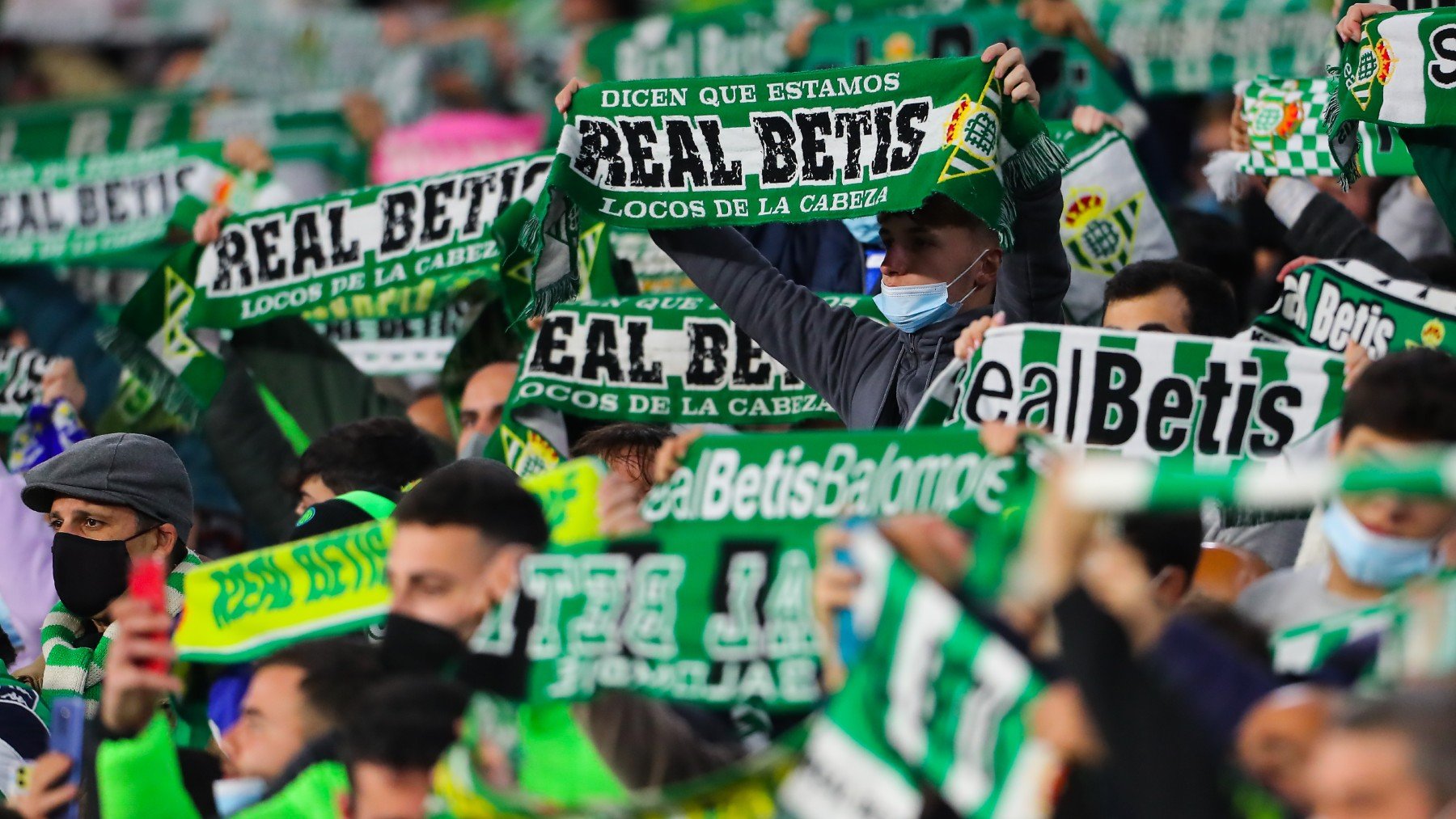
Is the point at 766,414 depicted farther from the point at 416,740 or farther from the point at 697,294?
the point at 416,740

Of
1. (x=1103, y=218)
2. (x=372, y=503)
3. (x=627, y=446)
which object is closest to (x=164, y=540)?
(x=372, y=503)

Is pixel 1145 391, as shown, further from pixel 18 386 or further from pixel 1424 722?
pixel 18 386

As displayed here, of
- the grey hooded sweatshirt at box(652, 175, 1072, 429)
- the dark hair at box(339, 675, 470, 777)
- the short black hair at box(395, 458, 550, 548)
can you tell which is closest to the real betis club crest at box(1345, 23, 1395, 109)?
the grey hooded sweatshirt at box(652, 175, 1072, 429)

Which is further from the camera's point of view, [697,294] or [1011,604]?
[697,294]

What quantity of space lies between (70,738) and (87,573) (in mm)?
1149

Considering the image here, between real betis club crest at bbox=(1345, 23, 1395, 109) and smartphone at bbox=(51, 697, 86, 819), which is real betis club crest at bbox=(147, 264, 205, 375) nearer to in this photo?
smartphone at bbox=(51, 697, 86, 819)

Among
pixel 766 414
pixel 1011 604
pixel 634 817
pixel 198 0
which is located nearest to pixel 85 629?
pixel 766 414

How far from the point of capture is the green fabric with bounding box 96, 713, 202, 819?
397cm

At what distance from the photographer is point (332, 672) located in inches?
164

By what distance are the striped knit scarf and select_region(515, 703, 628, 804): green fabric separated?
1768 mm

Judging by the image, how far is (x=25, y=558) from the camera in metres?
5.89

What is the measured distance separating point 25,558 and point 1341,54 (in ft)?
12.6

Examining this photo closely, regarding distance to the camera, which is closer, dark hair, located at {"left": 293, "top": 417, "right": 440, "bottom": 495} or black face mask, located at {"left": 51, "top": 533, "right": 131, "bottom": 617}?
black face mask, located at {"left": 51, "top": 533, "right": 131, "bottom": 617}

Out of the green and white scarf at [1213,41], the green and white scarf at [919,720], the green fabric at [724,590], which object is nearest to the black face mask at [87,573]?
the green fabric at [724,590]
